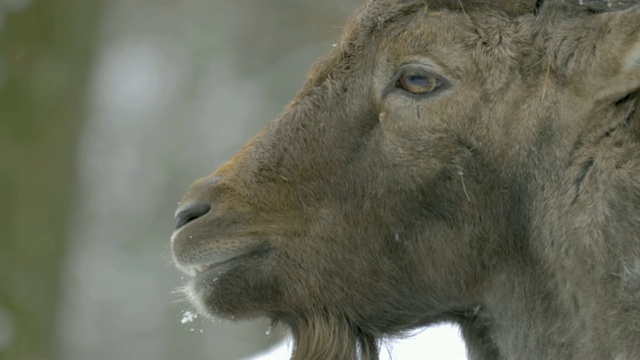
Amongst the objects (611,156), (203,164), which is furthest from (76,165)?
(611,156)

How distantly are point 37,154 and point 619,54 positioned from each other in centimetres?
787

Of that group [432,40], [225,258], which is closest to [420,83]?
[432,40]

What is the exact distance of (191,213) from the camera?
4.52m

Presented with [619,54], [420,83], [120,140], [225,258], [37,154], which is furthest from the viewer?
[120,140]

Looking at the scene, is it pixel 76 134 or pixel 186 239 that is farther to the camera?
pixel 76 134

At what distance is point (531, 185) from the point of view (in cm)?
422

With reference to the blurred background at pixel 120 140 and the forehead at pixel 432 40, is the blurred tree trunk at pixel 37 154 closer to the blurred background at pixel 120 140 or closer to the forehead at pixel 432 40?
the blurred background at pixel 120 140

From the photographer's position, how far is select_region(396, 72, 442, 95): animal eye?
429 cm

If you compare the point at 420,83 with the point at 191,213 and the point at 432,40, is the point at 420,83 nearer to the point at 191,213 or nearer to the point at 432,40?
the point at 432,40

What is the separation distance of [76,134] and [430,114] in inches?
290

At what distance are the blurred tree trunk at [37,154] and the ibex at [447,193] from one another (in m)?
6.63

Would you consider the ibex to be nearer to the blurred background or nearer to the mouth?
the mouth

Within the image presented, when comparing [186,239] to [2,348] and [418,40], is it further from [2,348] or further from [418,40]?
[2,348]

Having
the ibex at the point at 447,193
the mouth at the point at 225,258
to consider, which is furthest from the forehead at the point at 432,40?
the mouth at the point at 225,258
